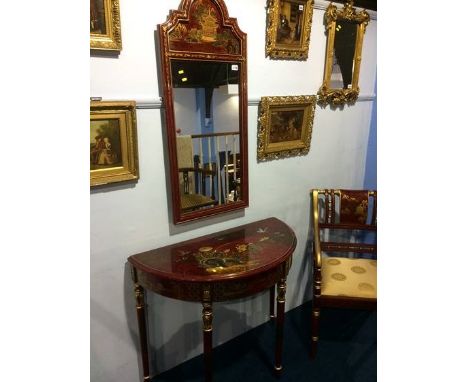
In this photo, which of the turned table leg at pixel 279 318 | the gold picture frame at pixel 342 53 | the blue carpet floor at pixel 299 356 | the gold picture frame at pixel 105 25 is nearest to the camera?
the gold picture frame at pixel 105 25

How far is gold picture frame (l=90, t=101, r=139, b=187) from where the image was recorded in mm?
1514

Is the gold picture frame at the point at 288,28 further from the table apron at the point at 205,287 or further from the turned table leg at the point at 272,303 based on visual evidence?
the turned table leg at the point at 272,303

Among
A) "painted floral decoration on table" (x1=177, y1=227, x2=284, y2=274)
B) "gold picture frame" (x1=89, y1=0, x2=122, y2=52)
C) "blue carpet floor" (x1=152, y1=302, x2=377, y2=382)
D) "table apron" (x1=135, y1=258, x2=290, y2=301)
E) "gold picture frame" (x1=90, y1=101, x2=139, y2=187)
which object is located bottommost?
"blue carpet floor" (x1=152, y1=302, x2=377, y2=382)

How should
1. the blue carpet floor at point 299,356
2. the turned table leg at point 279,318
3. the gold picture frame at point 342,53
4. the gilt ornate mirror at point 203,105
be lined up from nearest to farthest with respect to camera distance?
the gilt ornate mirror at point 203,105
the turned table leg at point 279,318
the blue carpet floor at point 299,356
the gold picture frame at point 342,53

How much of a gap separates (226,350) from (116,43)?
6.45 ft

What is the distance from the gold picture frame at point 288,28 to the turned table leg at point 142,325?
1533 millimetres

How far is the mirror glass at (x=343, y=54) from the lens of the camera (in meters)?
2.30

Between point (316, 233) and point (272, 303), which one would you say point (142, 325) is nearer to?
point (272, 303)

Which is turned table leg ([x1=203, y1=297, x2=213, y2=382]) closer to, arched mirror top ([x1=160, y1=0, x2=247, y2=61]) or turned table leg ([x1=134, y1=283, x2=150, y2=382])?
turned table leg ([x1=134, y1=283, x2=150, y2=382])

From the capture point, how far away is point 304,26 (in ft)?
6.88

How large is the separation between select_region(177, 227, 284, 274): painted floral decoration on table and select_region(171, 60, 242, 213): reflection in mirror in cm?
27

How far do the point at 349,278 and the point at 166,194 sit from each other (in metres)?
1.33

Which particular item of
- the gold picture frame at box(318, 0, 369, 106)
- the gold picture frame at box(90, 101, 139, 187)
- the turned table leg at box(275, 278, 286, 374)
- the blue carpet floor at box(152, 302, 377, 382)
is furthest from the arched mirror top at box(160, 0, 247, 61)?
the blue carpet floor at box(152, 302, 377, 382)

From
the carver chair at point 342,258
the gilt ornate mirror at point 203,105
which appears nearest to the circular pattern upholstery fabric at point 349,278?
the carver chair at point 342,258
